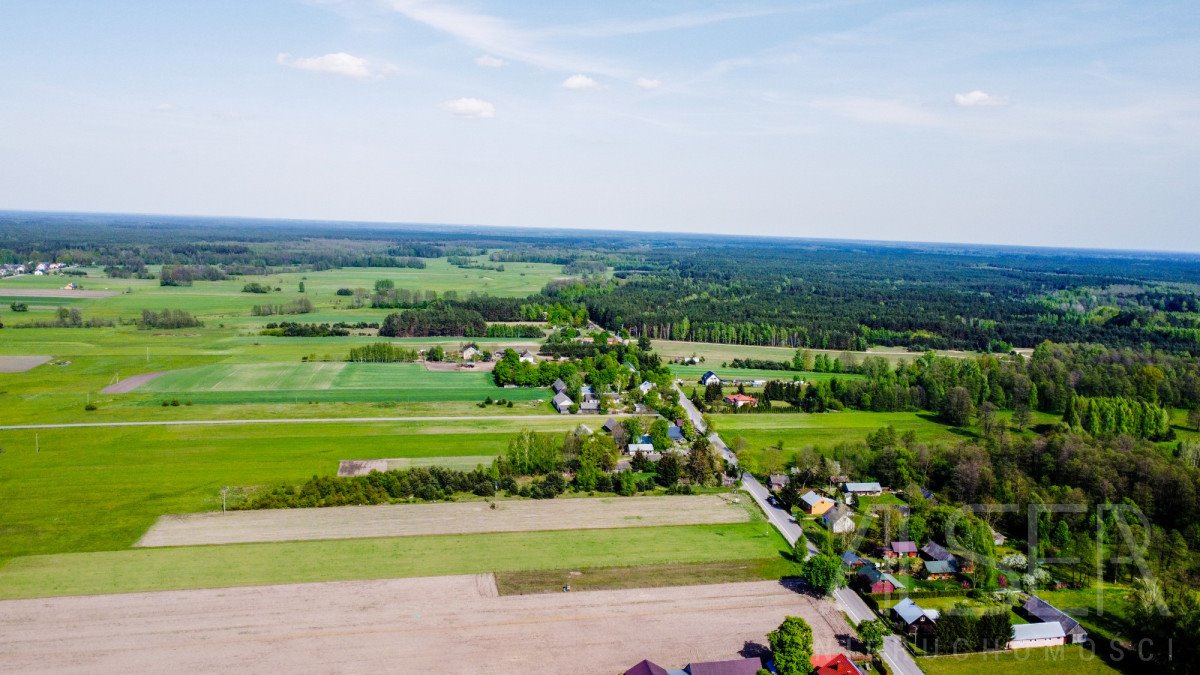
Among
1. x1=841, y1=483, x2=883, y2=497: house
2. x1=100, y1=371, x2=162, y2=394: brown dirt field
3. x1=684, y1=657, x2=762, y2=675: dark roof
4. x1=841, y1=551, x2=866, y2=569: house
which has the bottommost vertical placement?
x1=684, y1=657, x2=762, y2=675: dark roof

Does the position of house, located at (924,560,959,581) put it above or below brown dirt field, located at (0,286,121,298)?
below

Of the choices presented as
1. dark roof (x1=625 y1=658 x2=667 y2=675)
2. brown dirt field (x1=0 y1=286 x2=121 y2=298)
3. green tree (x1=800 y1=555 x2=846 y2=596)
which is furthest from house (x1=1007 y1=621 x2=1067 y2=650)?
brown dirt field (x1=0 y1=286 x2=121 y2=298)

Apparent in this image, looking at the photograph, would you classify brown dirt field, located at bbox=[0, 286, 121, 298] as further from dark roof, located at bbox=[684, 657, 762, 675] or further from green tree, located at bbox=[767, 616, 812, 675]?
green tree, located at bbox=[767, 616, 812, 675]

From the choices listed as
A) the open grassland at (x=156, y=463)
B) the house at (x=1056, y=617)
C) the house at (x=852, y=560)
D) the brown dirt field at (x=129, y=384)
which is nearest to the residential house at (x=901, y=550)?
the house at (x=852, y=560)

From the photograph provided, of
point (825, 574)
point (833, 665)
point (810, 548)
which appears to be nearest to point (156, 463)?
point (810, 548)

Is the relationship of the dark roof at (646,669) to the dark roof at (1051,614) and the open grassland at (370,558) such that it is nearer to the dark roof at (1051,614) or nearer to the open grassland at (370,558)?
the open grassland at (370,558)

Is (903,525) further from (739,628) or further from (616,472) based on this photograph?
(616,472)

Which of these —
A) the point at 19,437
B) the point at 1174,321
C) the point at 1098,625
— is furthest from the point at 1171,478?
the point at 1174,321
